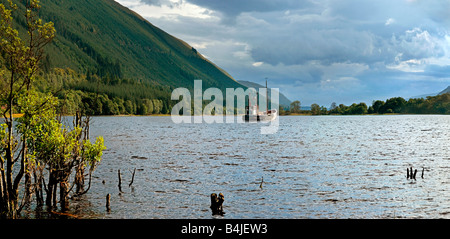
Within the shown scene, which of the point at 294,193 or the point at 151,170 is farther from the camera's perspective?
the point at 151,170

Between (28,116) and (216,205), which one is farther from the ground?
(28,116)

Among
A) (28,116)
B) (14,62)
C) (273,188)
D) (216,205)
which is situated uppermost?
(14,62)

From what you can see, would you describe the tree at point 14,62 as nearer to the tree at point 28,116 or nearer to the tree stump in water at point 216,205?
the tree at point 28,116

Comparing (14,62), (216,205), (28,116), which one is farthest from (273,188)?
(14,62)

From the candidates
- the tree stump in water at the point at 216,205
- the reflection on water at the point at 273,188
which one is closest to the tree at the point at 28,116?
the reflection on water at the point at 273,188

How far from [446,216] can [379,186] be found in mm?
9794

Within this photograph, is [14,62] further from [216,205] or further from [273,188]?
[273,188]

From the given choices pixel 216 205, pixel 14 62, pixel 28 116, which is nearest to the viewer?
pixel 14 62

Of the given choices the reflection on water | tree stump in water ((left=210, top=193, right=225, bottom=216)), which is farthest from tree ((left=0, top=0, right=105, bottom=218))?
tree stump in water ((left=210, top=193, right=225, bottom=216))

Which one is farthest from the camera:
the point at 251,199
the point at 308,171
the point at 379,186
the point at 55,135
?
the point at 308,171

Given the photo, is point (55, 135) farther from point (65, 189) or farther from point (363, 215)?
point (363, 215)

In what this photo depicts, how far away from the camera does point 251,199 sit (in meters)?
29.6
